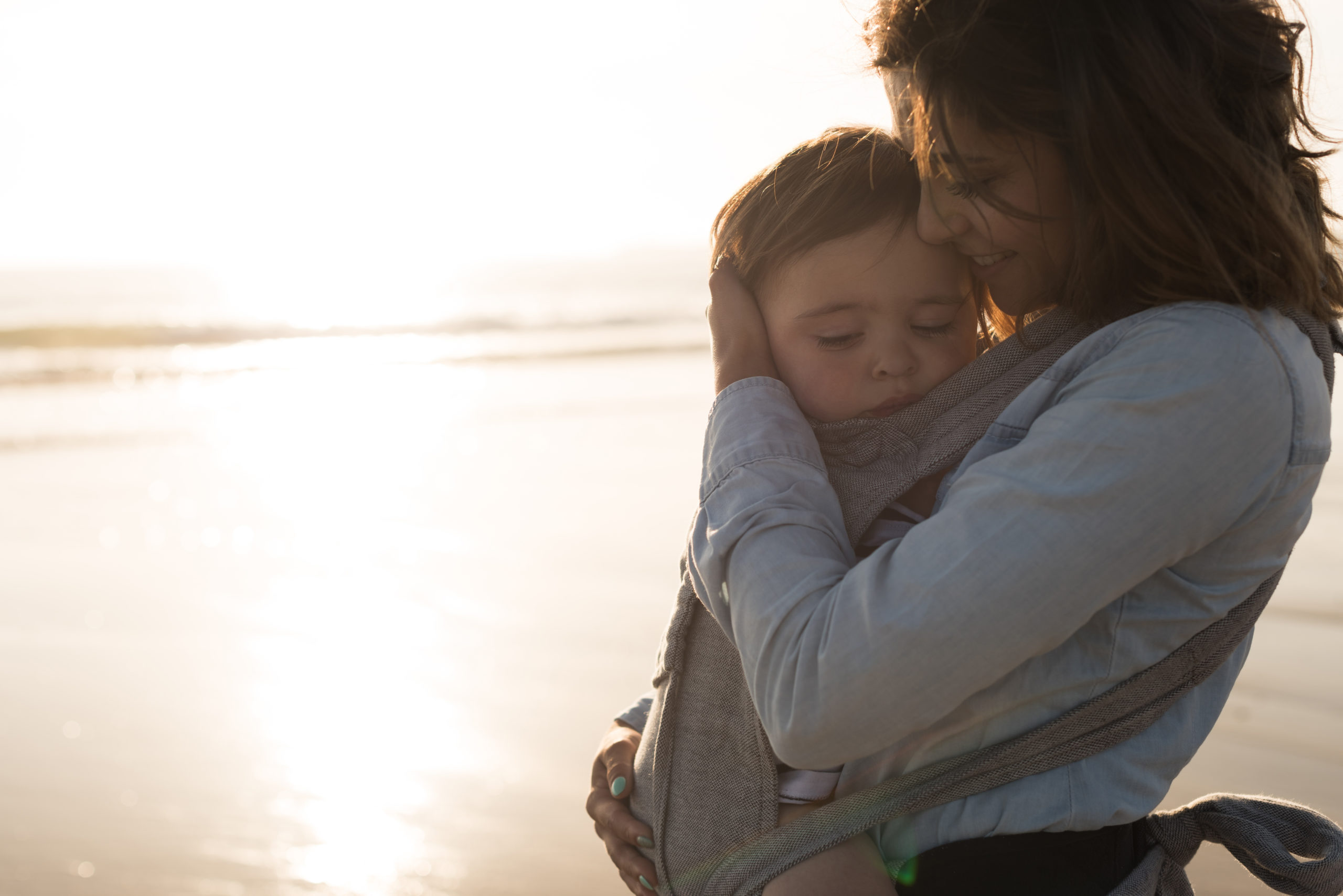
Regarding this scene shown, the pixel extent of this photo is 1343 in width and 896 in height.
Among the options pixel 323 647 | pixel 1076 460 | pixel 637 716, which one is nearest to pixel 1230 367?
pixel 1076 460

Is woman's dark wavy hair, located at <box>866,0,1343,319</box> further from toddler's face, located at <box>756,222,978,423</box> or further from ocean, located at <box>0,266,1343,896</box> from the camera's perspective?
ocean, located at <box>0,266,1343,896</box>

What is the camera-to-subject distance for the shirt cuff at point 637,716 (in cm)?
189

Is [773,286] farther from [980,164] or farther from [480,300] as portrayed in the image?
[480,300]

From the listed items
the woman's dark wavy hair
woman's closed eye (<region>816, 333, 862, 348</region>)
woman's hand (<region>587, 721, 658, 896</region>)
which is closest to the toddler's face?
woman's closed eye (<region>816, 333, 862, 348</region>)

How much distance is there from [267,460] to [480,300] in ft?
59.4

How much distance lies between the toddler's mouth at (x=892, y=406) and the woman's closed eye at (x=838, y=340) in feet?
0.35

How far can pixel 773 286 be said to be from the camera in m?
1.79

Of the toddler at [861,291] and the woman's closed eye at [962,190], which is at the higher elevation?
the woman's closed eye at [962,190]

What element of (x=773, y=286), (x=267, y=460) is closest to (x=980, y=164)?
(x=773, y=286)

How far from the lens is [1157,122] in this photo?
121 cm

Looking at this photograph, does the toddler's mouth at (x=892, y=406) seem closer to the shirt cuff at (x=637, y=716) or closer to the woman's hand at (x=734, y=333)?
the woman's hand at (x=734, y=333)

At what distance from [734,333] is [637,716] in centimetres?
69

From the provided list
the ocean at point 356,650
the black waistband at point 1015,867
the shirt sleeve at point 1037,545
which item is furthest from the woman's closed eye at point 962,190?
the ocean at point 356,650

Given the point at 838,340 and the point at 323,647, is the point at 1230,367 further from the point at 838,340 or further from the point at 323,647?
the point at 323,647
